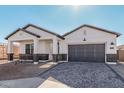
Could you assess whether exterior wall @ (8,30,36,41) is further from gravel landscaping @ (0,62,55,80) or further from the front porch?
gravel landscaping @ (0,62,55,80)

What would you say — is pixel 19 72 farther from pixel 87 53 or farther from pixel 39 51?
pixel 87 53

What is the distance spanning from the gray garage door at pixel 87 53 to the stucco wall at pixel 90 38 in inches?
18.8

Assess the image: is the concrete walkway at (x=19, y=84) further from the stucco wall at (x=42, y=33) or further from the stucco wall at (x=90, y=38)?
the stucco wall at (x=90, y=38)

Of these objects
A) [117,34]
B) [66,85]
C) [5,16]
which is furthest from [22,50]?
[66,85]

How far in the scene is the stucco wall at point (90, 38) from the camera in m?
18.3

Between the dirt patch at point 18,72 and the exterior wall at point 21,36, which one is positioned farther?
the exterior wall at point 21,36

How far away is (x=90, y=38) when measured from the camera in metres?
18.9

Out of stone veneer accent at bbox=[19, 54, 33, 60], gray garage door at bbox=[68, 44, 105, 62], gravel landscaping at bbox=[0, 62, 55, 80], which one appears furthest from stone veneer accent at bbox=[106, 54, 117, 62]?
stone veneer accent at bbox=[19, 54, 33, 60]

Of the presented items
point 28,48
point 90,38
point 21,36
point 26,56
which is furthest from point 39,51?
point 90,38

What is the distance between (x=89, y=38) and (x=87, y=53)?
1.65m

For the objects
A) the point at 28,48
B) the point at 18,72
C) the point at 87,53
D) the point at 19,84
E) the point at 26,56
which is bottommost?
the point at 19,84

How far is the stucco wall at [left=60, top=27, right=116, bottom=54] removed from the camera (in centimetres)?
1828

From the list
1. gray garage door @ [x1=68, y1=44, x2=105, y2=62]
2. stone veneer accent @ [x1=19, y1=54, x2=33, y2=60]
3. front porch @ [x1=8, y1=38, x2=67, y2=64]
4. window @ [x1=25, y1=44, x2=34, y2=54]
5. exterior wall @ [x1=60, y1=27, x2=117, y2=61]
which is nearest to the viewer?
exterior wall @ [x1=60, y1=27, x2=117, y2=61]

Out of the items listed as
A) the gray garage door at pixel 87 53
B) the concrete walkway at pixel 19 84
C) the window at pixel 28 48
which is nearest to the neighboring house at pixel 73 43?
the gray garage door at pixel 87 53
